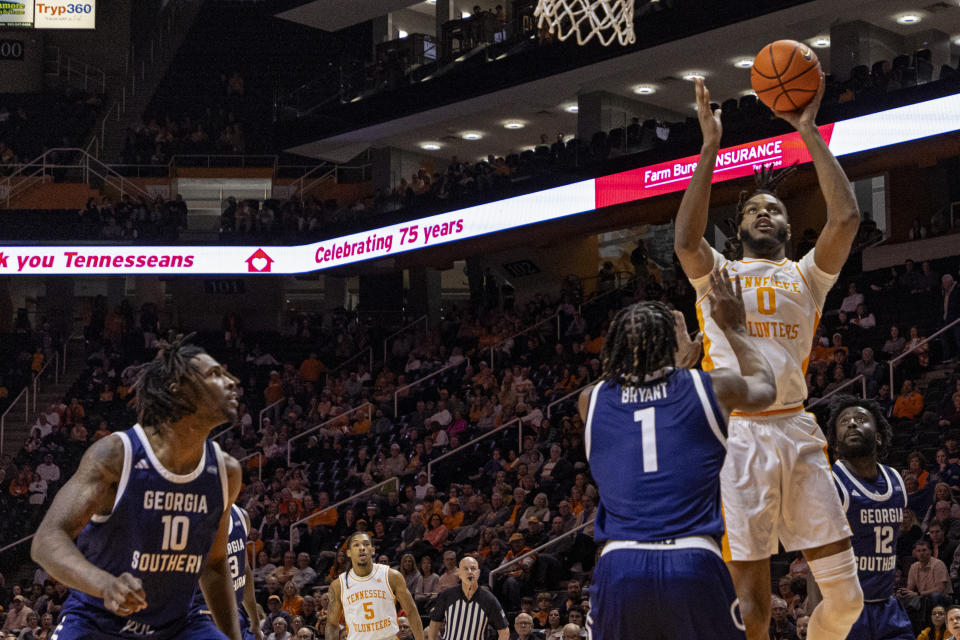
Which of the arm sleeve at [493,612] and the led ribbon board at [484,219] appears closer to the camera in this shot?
the arm sleeve at [493,612]

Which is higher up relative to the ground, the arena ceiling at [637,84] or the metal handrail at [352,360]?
the arena ceiling at [637,84]

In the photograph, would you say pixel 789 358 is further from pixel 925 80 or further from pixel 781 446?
pixel 925 80

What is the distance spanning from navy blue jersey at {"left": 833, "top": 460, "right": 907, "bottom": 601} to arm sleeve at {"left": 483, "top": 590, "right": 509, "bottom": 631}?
567 centimetres

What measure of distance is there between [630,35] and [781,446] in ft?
22.7

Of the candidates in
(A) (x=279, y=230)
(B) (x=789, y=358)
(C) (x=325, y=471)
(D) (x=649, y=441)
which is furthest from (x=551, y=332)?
(D) (x=649, y=441)

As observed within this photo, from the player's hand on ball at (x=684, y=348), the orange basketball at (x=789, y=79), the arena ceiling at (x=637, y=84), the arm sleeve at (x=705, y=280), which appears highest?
the arena ceiling at (x=637, y=84)

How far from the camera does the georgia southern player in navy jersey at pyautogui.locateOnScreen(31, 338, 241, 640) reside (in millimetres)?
4395

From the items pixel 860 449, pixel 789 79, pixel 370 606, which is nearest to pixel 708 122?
pixel 789 79

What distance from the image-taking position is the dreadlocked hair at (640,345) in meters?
4.61

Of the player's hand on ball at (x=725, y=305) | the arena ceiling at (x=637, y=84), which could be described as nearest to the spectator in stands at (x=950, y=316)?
the arena ceiling at (x=637, y=84)

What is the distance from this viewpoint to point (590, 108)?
2556 centimetres

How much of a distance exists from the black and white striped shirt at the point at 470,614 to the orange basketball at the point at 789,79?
7.06 metres

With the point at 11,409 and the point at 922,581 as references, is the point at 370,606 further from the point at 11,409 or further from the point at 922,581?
the point at 11,409

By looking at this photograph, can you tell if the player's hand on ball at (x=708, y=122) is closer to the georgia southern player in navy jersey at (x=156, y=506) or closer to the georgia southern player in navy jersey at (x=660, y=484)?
the georgia southern player in navy jersey at (x=660, y=484)
